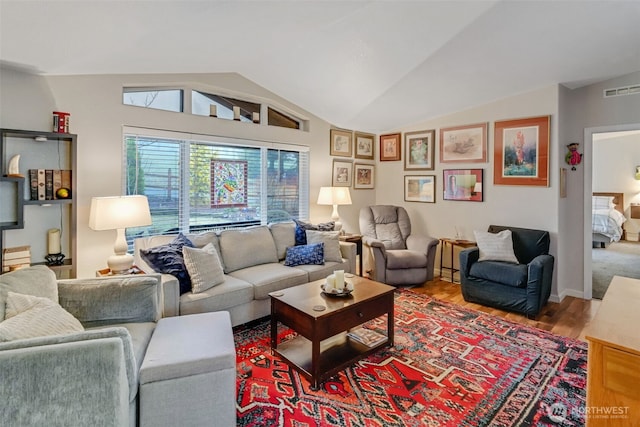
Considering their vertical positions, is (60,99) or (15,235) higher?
(60,99)

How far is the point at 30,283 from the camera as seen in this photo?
1845mm

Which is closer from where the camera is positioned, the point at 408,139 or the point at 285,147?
the point at 285,147

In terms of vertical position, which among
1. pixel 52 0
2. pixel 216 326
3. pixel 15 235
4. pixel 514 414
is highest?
pixel 52 0

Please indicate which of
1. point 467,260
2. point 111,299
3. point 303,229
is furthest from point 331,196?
point 111,299

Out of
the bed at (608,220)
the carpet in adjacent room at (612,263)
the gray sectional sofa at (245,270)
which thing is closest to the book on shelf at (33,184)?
the gray sectional sofa at (245,270)

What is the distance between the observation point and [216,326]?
6.79 feet

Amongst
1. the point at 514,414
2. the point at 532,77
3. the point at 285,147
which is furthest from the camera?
the point at 285,147

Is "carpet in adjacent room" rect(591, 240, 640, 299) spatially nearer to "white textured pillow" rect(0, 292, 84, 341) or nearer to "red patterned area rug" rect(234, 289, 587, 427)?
"red patterned area rug" rect(234, 289, 587, 427)

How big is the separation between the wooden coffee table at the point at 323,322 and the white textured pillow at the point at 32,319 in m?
1.27

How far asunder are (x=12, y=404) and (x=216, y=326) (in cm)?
99

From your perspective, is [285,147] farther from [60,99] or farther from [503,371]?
[503,371]

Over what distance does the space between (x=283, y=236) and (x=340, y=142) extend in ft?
6.79

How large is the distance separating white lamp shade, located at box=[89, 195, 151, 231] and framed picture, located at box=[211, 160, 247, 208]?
1.18m

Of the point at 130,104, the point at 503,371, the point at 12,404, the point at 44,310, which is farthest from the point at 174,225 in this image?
the point at 503,371
